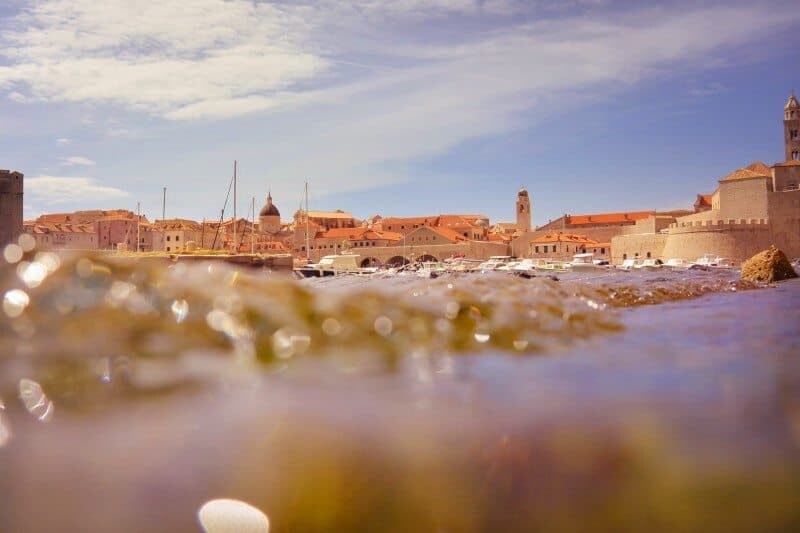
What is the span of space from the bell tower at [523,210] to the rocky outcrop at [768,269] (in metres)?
118

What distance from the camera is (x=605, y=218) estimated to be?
12400 centimetres

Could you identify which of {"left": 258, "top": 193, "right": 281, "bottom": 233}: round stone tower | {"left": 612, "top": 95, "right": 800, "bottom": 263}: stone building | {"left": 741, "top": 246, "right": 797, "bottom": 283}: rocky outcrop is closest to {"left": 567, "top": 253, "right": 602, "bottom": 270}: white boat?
{"left": 612, "top": 95, "right": 800, "bottom": 263}: stone building

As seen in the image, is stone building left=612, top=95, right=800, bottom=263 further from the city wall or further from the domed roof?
the domed roof

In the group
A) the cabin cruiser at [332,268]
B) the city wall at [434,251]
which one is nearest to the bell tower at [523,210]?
the city wall at [434,251]

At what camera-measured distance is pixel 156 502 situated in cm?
224

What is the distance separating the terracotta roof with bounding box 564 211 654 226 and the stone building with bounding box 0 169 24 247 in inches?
3895

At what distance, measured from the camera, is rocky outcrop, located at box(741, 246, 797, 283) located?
816 inches

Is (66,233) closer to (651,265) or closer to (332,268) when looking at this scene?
(332,268)

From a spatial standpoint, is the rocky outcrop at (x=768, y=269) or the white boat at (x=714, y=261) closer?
the rocky outcrop at (x=768, y=269)

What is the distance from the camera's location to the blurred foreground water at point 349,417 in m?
2.24

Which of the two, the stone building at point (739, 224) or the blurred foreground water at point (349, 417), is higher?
the stone building at point (739, 224)

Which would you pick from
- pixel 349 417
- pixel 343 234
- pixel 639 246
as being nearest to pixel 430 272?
pixel 639 246

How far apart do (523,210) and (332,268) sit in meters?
76.7

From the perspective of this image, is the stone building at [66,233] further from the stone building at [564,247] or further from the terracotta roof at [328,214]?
the stone building at [564,247]
